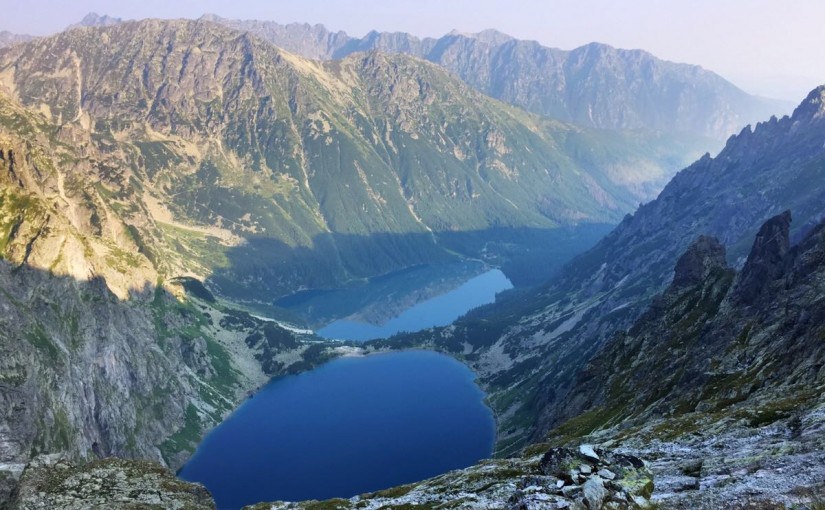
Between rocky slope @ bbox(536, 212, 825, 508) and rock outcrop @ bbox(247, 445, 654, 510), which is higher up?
rock outcrop @ bbox(247, 445, 654, 510)

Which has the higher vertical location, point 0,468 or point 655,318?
point 0,468

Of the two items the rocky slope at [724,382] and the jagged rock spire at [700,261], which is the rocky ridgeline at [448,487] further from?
the jagged rock spire at [700,261]

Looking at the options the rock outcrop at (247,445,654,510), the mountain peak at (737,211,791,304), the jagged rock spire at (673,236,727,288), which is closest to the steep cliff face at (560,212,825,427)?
the mountain peak at (737,211,791,304)

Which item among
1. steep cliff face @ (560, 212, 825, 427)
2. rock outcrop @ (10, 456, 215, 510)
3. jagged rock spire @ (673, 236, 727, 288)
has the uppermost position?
rock outcrop @ (10, 456, 215, 510)

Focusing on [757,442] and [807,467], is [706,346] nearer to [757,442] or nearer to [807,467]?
[757,442]

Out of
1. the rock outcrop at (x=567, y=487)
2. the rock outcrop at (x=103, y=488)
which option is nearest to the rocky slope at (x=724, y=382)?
the rock outcrop at (x=567, y=487)

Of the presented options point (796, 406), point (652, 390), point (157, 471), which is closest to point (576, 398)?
point (652, 390)

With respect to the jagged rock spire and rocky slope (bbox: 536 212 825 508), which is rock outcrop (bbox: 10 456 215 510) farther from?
the jagged rock spire

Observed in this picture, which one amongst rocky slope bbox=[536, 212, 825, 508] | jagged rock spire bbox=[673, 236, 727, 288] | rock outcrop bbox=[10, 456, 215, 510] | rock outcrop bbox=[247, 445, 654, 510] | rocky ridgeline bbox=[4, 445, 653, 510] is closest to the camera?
rock outcrop bbox=[247, 445, 654, 510]

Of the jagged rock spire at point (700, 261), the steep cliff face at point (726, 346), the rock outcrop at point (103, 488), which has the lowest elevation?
the steep cliff face at point (726, 346)

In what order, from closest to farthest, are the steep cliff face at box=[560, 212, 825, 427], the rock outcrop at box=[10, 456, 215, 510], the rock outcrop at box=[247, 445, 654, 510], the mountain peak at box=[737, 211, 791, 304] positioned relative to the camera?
the rock outcrop at box=[247, 445, 654, 510], the rock outcrop at box=[10, 456, 215, 510], the steep cliff face at box=[560, 212, 825, 427], the mountain peak at box=[737, 211, 791, 304]

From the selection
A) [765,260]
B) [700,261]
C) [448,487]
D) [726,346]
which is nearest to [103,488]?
[448,487]
